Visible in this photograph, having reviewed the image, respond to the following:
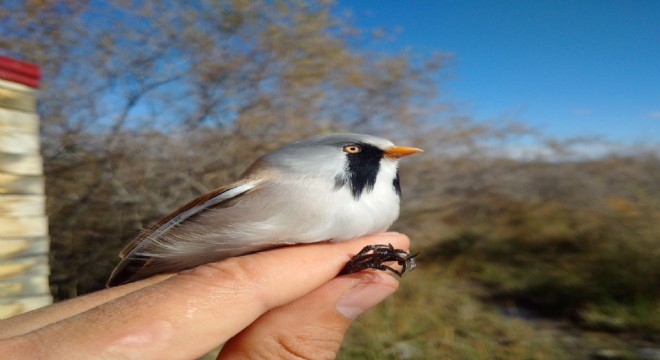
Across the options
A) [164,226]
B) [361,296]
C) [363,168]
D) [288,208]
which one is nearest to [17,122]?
[164,226]

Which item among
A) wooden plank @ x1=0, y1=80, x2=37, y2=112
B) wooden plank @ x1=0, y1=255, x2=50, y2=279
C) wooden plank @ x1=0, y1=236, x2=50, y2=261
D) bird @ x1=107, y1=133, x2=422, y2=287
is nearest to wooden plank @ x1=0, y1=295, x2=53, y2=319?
wooden plank @ x1=0, y1=255, x2=50, y2=279

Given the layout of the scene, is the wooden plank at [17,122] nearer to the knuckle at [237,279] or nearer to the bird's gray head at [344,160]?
the bird's gray head at [344,160]

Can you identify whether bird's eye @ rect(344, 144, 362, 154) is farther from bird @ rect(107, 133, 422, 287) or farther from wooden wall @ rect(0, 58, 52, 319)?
wooden wall @ rect(0, 58, 52, 319)

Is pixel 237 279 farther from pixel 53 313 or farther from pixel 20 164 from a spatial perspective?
pixel 20 164

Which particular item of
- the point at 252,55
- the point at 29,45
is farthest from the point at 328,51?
the point at 29,45

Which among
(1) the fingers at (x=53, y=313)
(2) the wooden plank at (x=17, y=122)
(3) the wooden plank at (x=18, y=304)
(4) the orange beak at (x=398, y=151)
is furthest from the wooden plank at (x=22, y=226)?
(4) the orange beak at (x=398, y=151)
